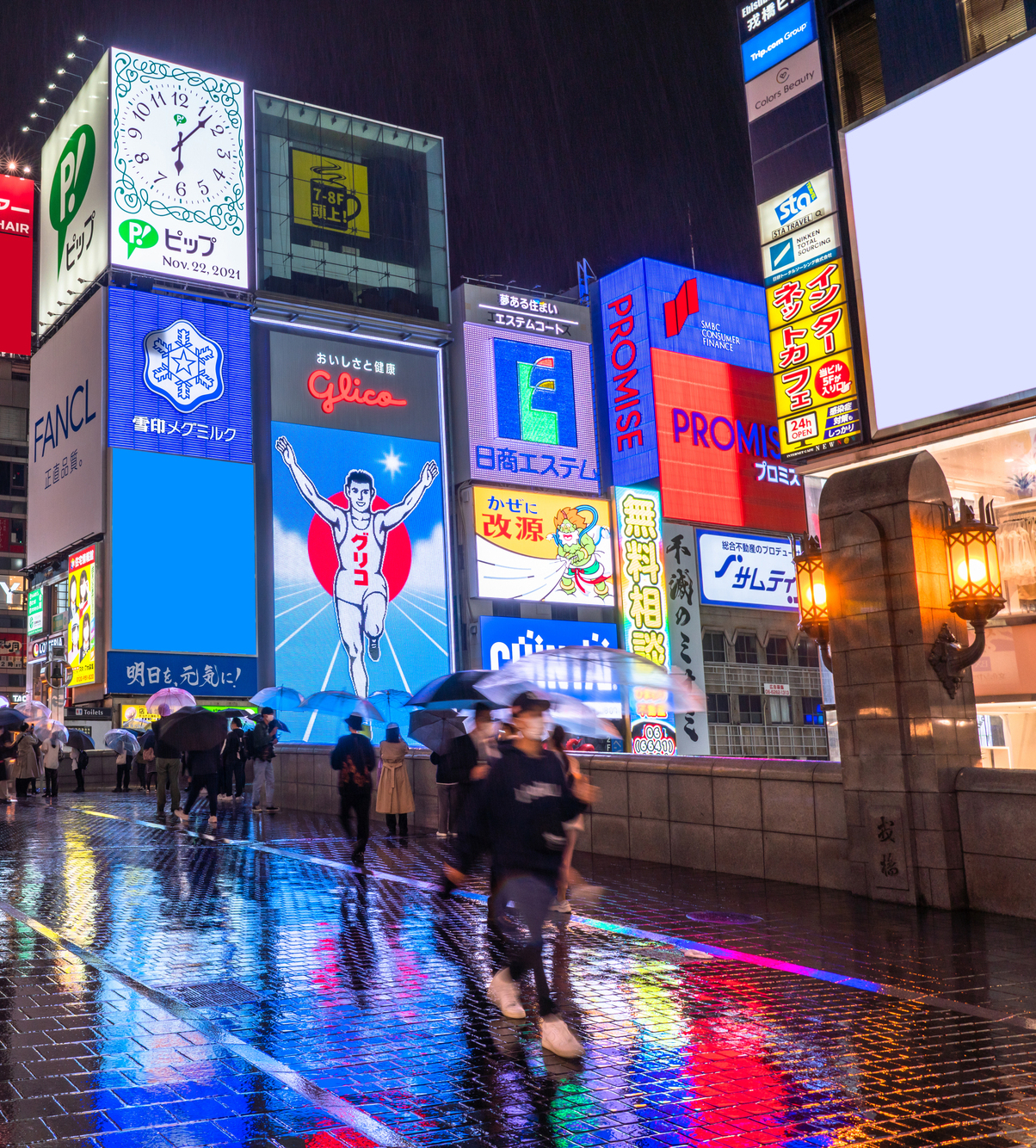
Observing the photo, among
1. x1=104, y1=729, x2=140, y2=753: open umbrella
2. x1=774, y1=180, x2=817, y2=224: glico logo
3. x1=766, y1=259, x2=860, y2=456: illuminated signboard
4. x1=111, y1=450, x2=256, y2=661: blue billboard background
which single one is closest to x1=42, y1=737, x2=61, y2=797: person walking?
x1=104, y1=729, x2=140, y2=753: open umbrella

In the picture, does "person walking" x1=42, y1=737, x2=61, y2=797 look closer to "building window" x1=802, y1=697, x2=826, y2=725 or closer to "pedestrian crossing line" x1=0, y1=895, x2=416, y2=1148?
"pedestrian crossing line" x1=0, y1=895, x2=416, y2=1148

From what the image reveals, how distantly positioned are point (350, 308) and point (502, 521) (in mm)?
9470

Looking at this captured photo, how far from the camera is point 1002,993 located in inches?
279

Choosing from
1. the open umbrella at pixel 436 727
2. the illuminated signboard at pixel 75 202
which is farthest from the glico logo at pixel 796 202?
the illuminated signboard at pixel 75 202

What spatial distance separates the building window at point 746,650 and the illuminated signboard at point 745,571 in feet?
4.41

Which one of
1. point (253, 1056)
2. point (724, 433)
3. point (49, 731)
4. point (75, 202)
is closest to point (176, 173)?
point (75, 202)

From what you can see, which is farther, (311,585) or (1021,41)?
(311,585)

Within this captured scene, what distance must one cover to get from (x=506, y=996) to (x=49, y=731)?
2113cm

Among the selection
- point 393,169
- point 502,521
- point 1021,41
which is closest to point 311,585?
point 502,521

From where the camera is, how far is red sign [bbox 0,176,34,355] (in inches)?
1294

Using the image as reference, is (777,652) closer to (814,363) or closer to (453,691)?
(814,363)

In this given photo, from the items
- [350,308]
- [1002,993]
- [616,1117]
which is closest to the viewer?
[616,1117]

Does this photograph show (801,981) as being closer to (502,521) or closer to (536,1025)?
(536,1025)

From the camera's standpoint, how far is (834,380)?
15016 mm
